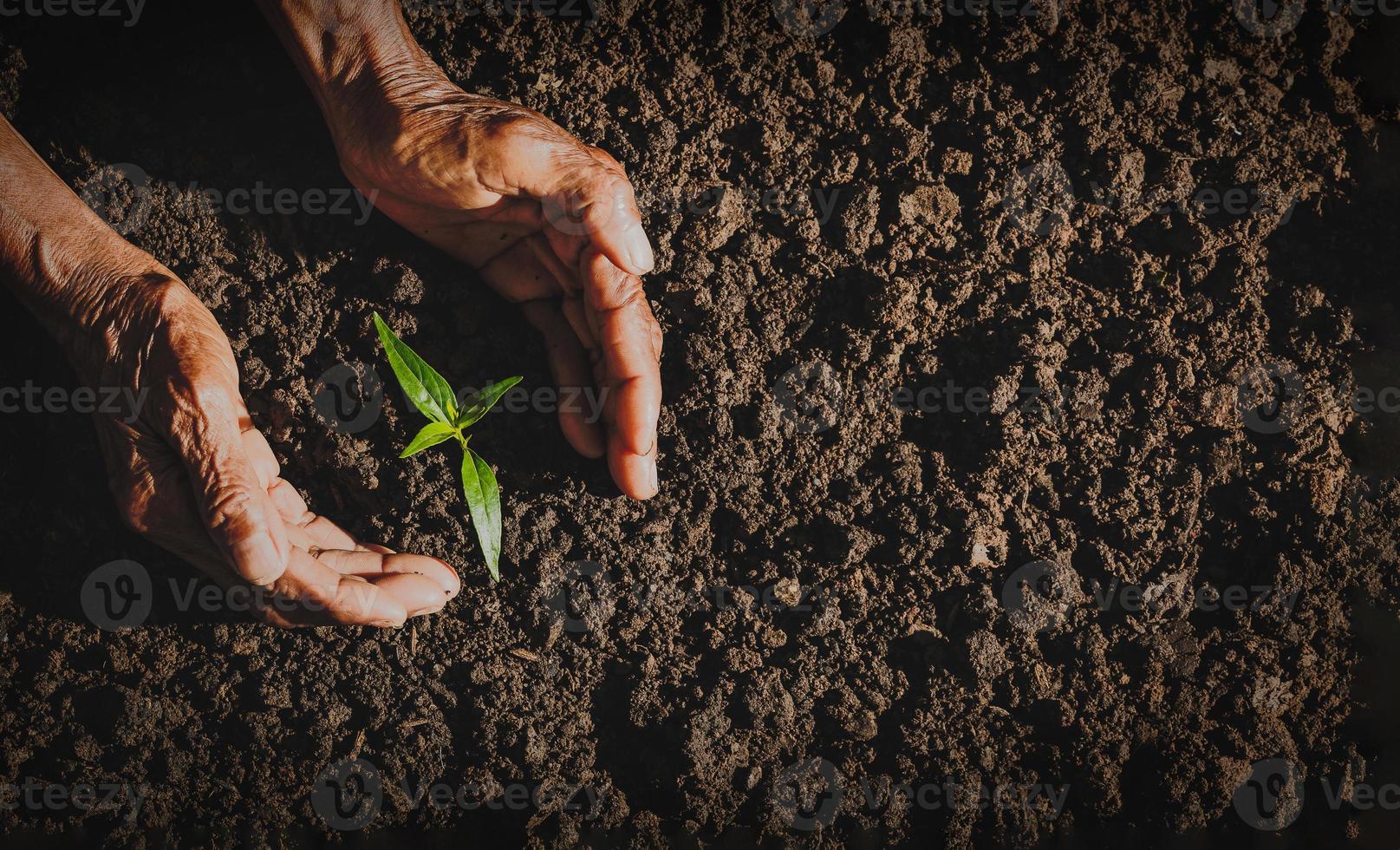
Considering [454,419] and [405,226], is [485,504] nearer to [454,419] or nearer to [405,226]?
[454,419]

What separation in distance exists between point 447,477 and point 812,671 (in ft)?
3.35

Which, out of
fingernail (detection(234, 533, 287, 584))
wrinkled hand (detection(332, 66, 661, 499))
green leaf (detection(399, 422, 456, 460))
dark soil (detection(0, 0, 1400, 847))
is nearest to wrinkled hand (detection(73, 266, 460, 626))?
fingernail (detection(234, 533, 287, 584))

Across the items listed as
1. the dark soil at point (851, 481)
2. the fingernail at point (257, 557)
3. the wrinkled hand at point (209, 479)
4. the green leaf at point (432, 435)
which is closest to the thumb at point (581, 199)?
the dark soil at point (851, 481)

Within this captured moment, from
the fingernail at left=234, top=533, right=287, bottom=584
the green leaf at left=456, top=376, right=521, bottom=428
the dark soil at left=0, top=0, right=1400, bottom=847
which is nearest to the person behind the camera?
the fingernail at left=234, top=533, right=287, bottom=584

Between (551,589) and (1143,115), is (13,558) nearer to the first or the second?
(551,589)

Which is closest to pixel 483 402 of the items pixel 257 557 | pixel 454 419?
pixel 454 419

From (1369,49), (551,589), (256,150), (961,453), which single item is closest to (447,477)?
(551,589)

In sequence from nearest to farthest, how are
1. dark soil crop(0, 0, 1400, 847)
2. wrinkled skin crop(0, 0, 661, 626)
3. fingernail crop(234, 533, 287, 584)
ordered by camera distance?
fingernail crop(234, 533, 287, 584), wrinkled skin crop(0, 0, 661, 626), dark soil crop(0, 0, 1400, 847)

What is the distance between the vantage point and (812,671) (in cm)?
208

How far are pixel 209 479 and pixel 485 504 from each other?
544 mm

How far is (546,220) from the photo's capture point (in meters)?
1.93

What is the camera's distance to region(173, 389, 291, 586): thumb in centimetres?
164

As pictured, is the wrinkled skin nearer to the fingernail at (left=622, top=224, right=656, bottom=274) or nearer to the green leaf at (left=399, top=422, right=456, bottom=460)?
the fingernail at (left=622, top=224, right=656, bottom=274)

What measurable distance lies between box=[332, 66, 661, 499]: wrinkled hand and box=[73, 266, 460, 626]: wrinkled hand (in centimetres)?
51
